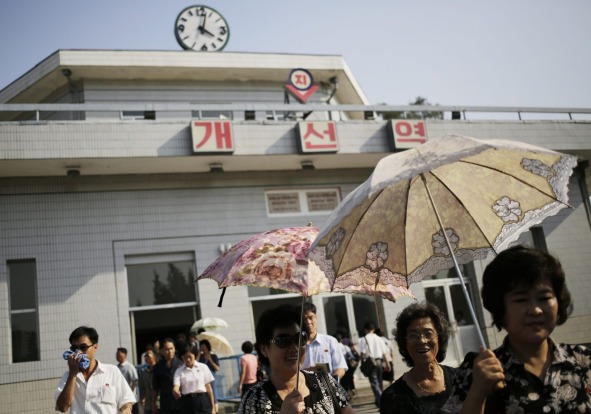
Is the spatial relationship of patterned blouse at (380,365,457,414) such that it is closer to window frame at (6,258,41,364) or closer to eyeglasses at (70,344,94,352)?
eyeglasses at (70,344,94,352)

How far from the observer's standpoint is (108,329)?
14383mm

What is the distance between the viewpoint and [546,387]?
232 centimetres

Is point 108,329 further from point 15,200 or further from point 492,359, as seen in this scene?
point 492,359

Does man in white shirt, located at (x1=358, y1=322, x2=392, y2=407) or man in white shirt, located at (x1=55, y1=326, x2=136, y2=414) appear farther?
man in white shirt, located at (x1=358, y1=322, x2=392, y2=407)

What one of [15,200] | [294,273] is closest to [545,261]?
[294,273]

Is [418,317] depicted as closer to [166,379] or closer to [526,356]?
[526,356]

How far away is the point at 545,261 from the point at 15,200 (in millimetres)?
14149

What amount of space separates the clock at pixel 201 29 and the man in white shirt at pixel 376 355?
36.8ft

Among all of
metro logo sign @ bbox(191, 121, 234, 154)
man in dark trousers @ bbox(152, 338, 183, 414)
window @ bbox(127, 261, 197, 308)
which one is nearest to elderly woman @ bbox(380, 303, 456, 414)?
man in dark trousers @ bbox(152, 338, 183, 414)

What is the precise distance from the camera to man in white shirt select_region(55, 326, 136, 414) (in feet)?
17.4

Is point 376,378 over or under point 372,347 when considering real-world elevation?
under

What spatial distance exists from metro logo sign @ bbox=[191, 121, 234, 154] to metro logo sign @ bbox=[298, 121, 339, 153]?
5.67 feet

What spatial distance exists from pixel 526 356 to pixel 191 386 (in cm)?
703

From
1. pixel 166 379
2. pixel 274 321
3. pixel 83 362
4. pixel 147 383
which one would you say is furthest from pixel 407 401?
pixel 147 383
